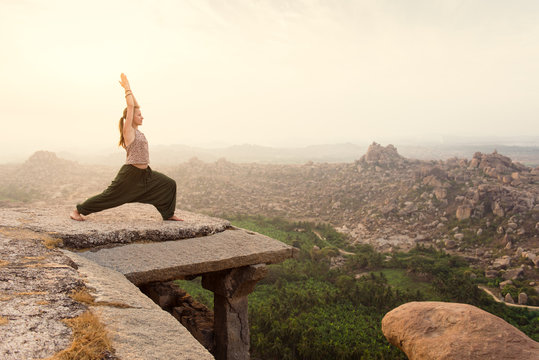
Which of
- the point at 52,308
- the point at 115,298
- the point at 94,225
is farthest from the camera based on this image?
the point at 94,225

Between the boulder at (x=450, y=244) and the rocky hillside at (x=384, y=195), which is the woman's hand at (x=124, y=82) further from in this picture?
the boulder at (x=450, y=244)

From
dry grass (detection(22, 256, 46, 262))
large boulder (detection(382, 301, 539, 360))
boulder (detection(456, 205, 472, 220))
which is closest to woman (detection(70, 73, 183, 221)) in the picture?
dry grass (detection(22, 256, 46, 262))

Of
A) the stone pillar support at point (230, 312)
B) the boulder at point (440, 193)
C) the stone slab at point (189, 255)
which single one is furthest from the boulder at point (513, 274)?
the stone slab at point (189, 255)

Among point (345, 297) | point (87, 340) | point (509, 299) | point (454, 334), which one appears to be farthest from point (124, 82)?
point (509, 299)

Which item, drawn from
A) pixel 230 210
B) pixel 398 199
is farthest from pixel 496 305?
pixel 230 210

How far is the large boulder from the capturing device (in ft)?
11.8

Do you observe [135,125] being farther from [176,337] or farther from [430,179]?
[430,179]

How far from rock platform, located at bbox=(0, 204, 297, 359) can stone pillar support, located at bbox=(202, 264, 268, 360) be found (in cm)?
1

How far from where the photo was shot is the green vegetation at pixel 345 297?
25.5 ft

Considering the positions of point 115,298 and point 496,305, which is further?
point 496,305

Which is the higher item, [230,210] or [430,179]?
[430,179]

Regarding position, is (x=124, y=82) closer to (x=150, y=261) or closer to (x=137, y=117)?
(x=137, y=117)

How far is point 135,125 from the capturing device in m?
4.08

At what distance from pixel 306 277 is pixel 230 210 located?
1239 centimetres
